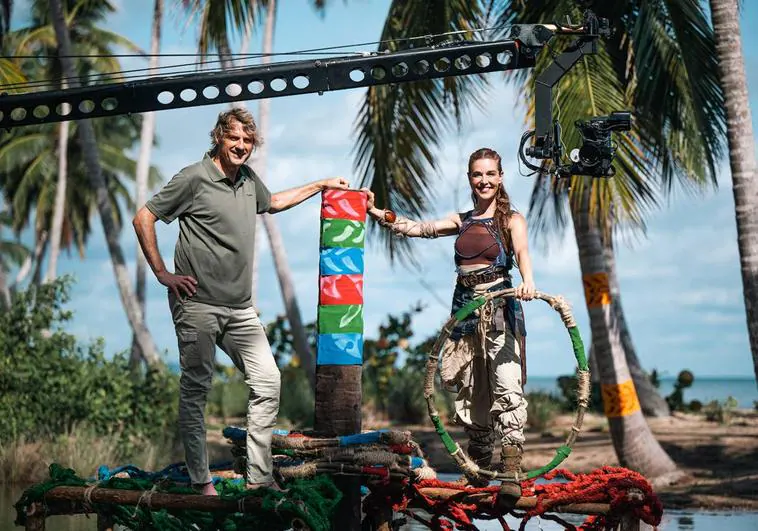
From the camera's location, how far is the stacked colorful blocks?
6.75 metres

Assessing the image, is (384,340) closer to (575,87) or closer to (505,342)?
(575,87)

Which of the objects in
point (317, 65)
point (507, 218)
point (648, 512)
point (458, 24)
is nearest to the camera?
point (648, 512)

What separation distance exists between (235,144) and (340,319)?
1.19 m

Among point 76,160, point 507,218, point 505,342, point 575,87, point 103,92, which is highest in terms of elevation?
point 76,160

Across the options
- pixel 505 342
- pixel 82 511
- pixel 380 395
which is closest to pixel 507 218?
pixel 505 342

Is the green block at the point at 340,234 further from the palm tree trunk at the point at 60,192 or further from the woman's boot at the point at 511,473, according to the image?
the palm tree trunk at the point at 60,192

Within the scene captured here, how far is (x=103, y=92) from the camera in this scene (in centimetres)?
836

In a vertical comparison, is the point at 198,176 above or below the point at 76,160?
below

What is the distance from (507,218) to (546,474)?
1.65 metres

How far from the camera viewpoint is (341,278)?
684cm

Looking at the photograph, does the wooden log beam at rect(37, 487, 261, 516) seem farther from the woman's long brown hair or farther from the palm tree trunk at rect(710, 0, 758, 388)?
the palm tree trunk at rect(710, 0, 758, 388)

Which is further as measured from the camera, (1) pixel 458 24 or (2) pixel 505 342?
(1) pixel 458 24

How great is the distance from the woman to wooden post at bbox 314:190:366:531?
0.84ft

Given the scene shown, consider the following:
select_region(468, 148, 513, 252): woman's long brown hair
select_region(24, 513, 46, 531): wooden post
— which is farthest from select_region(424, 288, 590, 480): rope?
select_region(24, 513, 46, 531): wooden post
